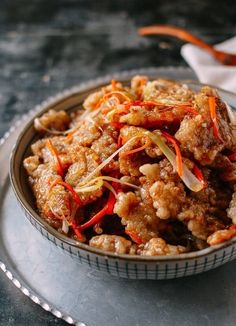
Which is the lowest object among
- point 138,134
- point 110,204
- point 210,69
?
point 210,69

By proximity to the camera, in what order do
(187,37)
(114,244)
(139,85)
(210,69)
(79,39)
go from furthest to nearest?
(79,39), (187,37), (210,69), (139,85), (114,244)

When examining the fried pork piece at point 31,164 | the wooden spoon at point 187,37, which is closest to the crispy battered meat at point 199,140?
the fried pork piece at point 31,164

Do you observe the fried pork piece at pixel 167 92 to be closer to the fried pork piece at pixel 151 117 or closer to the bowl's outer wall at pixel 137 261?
the fried pork piece at pixel 151 117

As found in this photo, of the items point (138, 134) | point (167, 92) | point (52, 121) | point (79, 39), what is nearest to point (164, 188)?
point (138, 134)

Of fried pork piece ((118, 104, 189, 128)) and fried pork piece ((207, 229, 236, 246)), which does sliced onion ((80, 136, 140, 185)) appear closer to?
fried pork piece ((118, 104, 189, 128))

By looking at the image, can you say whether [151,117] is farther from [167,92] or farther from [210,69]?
[210,69]

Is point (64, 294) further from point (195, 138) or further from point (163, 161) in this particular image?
point (195, 138)

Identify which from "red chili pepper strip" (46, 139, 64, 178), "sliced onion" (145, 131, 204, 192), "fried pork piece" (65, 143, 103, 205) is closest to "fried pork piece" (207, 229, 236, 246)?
"sliced onion" (145, 131, 204, 192)
